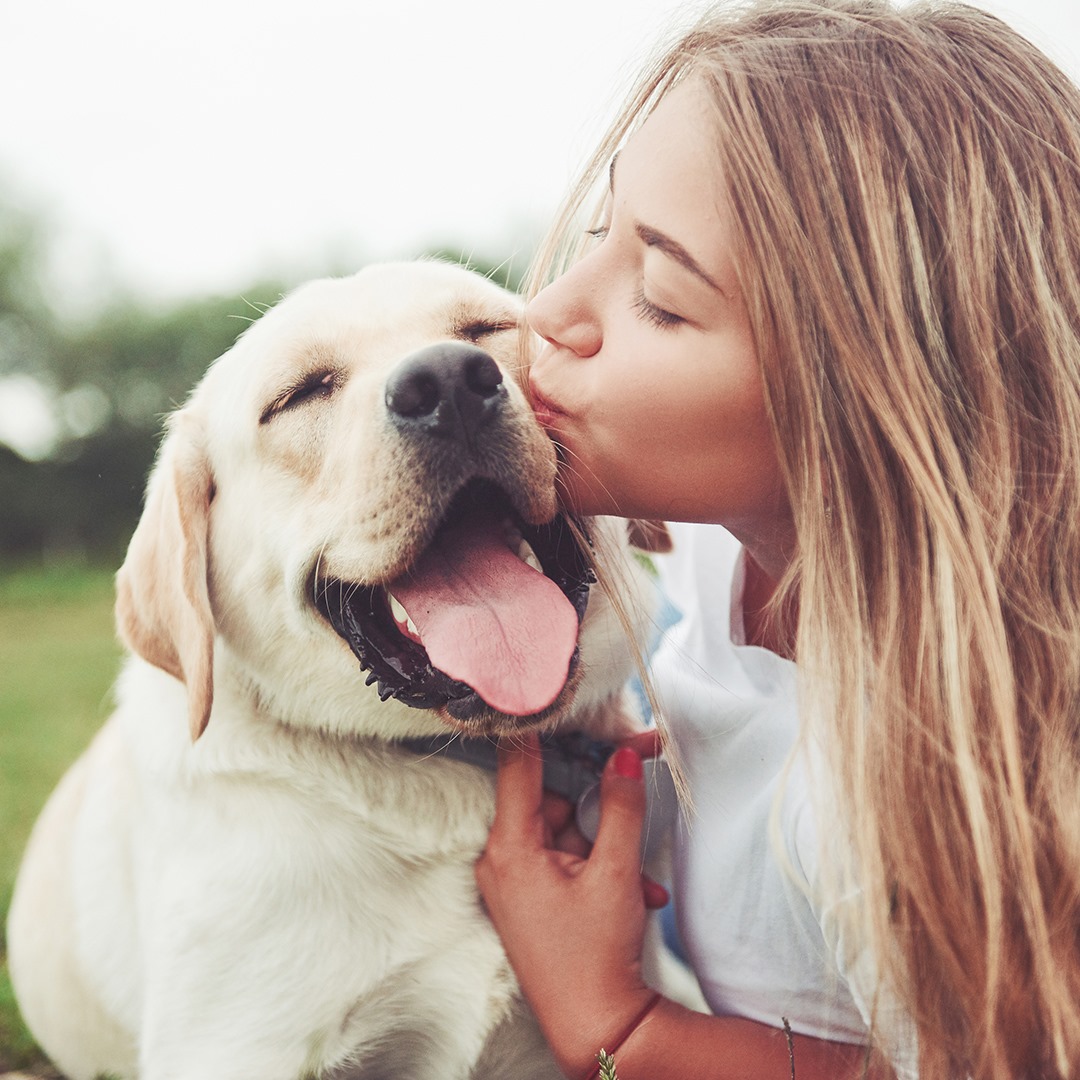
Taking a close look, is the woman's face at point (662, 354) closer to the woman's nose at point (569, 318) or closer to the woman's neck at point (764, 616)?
the woman's nose at point (569, 318)

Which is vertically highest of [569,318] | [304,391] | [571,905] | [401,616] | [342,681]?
[569,318]

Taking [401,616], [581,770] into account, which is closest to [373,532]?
[401,616]

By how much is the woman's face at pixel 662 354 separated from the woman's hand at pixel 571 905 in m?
0.58

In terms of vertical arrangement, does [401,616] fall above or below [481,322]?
below

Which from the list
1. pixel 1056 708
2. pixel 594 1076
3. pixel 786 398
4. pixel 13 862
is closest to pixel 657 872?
pixel 594 1076

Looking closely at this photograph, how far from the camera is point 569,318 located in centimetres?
203

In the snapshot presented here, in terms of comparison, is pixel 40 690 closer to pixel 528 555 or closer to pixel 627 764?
pixel 528 555

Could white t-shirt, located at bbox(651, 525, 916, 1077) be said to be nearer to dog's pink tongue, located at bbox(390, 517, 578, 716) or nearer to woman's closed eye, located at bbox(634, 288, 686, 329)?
dog's pink tongue, located at bbox(390, 517, 578, 716)

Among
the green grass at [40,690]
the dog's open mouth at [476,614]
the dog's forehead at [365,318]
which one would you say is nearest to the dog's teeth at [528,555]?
the dog's open mouth at [476,614]

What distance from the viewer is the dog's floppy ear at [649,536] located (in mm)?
2723

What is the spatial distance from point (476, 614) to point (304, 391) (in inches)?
26.4

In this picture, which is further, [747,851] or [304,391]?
[304,391]

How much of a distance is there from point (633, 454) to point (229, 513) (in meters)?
0.97

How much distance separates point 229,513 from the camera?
94.7 inches
